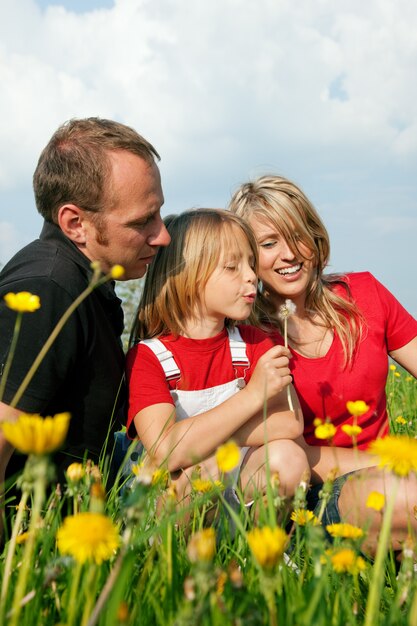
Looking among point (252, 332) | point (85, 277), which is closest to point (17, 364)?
point (85, 277)

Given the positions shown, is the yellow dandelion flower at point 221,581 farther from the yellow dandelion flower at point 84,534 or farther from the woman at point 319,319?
the woman at point 319,319

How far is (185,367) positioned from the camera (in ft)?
9.96

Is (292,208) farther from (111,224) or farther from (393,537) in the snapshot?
(393,537)

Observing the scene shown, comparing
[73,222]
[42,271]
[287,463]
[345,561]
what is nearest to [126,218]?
[73,222]

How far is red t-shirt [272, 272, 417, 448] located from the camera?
11.0ft

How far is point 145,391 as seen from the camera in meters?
2.83

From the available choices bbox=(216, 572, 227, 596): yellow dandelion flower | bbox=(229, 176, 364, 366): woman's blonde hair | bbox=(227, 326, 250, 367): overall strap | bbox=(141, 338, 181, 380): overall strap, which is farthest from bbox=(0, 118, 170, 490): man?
bbox=(216, 572, 227, 596): yellow dandelion flower

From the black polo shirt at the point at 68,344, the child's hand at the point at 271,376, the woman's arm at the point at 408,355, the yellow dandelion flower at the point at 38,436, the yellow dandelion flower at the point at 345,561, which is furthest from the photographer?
the woman's arm at the point at 408,355

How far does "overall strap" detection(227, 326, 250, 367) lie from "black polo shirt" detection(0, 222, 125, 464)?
1.60ft

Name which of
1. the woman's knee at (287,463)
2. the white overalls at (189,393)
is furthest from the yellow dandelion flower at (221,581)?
the white overalls at (189,393)

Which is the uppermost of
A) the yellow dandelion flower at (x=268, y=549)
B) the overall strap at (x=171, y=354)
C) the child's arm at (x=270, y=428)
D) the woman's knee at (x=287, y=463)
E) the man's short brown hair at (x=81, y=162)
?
the man's short brown hair at (x=81, y=162)

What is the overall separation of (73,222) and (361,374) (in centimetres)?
149

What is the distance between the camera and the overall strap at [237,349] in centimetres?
313

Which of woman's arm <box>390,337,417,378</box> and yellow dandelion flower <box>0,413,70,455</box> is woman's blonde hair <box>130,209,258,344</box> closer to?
woman's arm <box>390,337,417,378</box>
